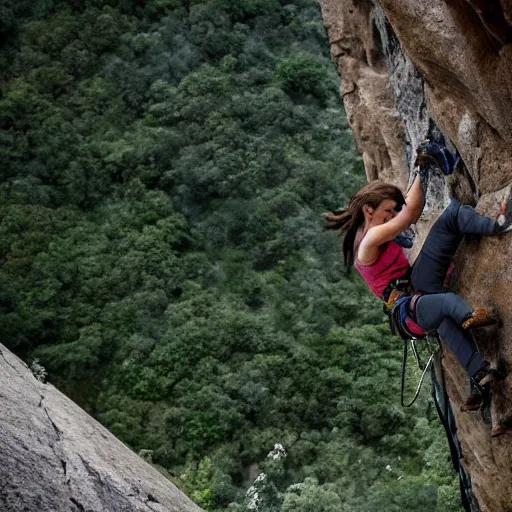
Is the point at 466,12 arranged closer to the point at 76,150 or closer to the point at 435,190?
the point at 435,190

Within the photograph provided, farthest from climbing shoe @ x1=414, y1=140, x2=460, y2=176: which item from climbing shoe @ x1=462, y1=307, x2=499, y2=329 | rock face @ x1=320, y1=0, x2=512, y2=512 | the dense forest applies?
the dense forest

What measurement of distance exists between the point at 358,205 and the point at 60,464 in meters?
3.03

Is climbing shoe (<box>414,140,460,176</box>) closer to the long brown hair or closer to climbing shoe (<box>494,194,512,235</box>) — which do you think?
the long brown hair

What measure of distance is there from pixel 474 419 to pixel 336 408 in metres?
6.95

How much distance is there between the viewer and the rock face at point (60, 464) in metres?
4.77

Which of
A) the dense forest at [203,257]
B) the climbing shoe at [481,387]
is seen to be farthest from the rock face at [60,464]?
the dense forest at [203,257]

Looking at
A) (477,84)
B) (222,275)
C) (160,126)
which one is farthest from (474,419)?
(160,126)

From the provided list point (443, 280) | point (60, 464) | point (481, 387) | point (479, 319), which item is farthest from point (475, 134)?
point (60, 464)

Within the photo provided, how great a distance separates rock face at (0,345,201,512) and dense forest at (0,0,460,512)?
4.86 metres

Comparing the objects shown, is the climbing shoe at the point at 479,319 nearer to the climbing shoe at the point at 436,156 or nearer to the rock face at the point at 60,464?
the climbing shoe at the point at 436,156

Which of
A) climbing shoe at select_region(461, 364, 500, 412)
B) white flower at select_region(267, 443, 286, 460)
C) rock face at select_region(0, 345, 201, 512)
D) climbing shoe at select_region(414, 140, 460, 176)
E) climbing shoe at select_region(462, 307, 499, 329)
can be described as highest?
climbing shoe at select_region(414, 140, 460, 176)

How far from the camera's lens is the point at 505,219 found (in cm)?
467

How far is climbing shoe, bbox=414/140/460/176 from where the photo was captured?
5305 millimetres

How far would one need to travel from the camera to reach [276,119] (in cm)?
1795
